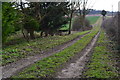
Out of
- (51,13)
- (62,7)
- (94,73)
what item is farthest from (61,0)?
(94,73)

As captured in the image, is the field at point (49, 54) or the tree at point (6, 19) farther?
the tree at point (6, 19)

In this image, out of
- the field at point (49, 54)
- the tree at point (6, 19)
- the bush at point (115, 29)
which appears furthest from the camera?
the bush at point (115, 29)

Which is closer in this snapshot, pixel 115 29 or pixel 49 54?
pixel 49 54

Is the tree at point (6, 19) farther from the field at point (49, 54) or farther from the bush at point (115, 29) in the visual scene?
the bush at point (115, 29)

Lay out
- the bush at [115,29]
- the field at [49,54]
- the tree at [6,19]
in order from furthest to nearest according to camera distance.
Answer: the bush at [115,29], the tree at [6,19], the field at [49,54]

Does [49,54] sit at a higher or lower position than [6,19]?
lower

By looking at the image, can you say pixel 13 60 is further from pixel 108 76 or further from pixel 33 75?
pixel 108 76

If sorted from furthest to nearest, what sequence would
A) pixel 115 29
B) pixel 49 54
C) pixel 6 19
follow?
pixel 115 29, pixel 6 19, pixel 49 54

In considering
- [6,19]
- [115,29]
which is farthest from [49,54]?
[115,29]

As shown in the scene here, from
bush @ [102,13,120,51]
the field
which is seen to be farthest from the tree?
bush @ [102,13,120,51]

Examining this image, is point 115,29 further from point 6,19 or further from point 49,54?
point 6,19

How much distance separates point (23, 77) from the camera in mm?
7387

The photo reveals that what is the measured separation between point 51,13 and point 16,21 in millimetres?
9988

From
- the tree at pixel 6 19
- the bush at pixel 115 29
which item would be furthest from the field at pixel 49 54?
the bush at pixel 115 29
